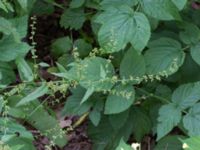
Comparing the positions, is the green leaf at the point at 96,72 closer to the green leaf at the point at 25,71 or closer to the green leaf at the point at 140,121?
the green leaf at the point at 25,71

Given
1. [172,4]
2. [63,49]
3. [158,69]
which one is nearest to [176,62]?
[158,69]

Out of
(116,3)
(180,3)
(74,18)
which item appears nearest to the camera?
(180,3)

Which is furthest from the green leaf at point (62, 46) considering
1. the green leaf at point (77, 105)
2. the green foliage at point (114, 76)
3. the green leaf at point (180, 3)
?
the green leaf at point (180, 3)

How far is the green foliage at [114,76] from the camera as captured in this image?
6.89 feet

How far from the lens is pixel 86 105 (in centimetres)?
246

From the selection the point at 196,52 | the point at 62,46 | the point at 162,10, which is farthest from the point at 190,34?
the point at 62,46

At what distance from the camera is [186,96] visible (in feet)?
7.83

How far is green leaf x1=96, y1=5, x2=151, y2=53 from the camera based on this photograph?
2172mm

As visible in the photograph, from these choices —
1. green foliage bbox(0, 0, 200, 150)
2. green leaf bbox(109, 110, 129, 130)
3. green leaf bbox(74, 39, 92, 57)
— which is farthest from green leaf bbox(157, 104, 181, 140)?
green leaf bbox(74, 39, 92, 57)

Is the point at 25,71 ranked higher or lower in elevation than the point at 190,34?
higher

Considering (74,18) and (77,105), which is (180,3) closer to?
(77,105)

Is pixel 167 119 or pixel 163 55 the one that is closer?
pixel 167 119

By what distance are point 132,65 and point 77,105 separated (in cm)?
32

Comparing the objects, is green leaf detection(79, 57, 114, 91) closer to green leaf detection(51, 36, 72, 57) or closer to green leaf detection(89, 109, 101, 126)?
green leaf detection(89, 109, 101, 126)
